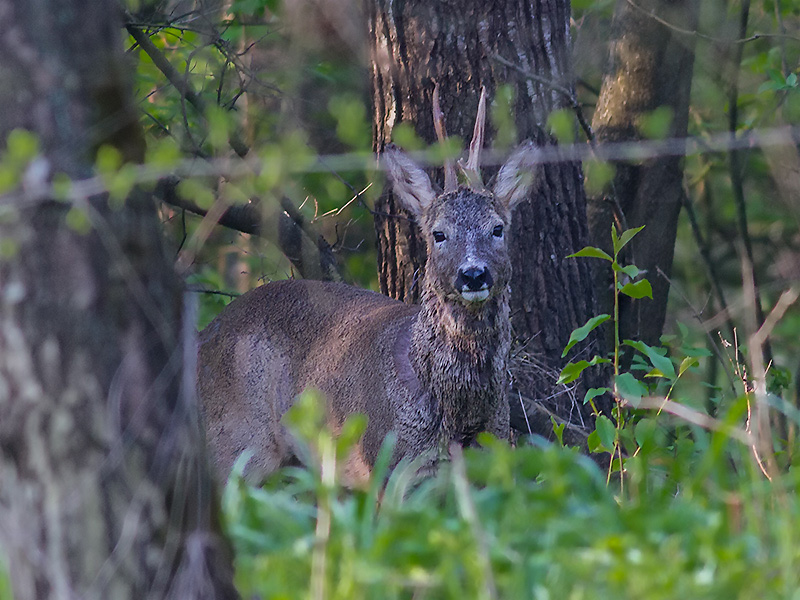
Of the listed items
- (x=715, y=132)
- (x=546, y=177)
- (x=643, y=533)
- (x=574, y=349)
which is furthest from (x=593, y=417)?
(x=715, y=132)

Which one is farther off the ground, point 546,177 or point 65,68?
point 65,68

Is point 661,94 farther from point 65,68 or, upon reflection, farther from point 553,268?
point 65,68

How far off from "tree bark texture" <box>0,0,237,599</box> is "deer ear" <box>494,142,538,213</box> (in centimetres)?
321

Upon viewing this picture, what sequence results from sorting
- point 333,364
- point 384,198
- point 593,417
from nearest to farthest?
1. point 333,364
2. point 593,417
3. point 384,198

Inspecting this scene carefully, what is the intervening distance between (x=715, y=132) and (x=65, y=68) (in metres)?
7.73

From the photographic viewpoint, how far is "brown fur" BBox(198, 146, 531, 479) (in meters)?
5.30

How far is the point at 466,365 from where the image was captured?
5316 mm

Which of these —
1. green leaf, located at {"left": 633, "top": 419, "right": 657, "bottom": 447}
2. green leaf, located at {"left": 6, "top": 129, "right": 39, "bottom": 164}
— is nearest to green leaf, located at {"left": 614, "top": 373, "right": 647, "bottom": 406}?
green leaf, located at {"left": 633, "top": 419, "right": 657, "bottom": 447}

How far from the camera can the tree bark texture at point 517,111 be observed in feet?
20.5

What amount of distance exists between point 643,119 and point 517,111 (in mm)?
1417

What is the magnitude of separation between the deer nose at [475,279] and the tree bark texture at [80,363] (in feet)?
8.21

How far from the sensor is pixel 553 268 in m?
6.46

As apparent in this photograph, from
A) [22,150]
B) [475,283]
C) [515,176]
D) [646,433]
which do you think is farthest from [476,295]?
[22,150]

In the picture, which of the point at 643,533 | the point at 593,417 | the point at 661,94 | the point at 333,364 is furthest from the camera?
the point at 661,94
